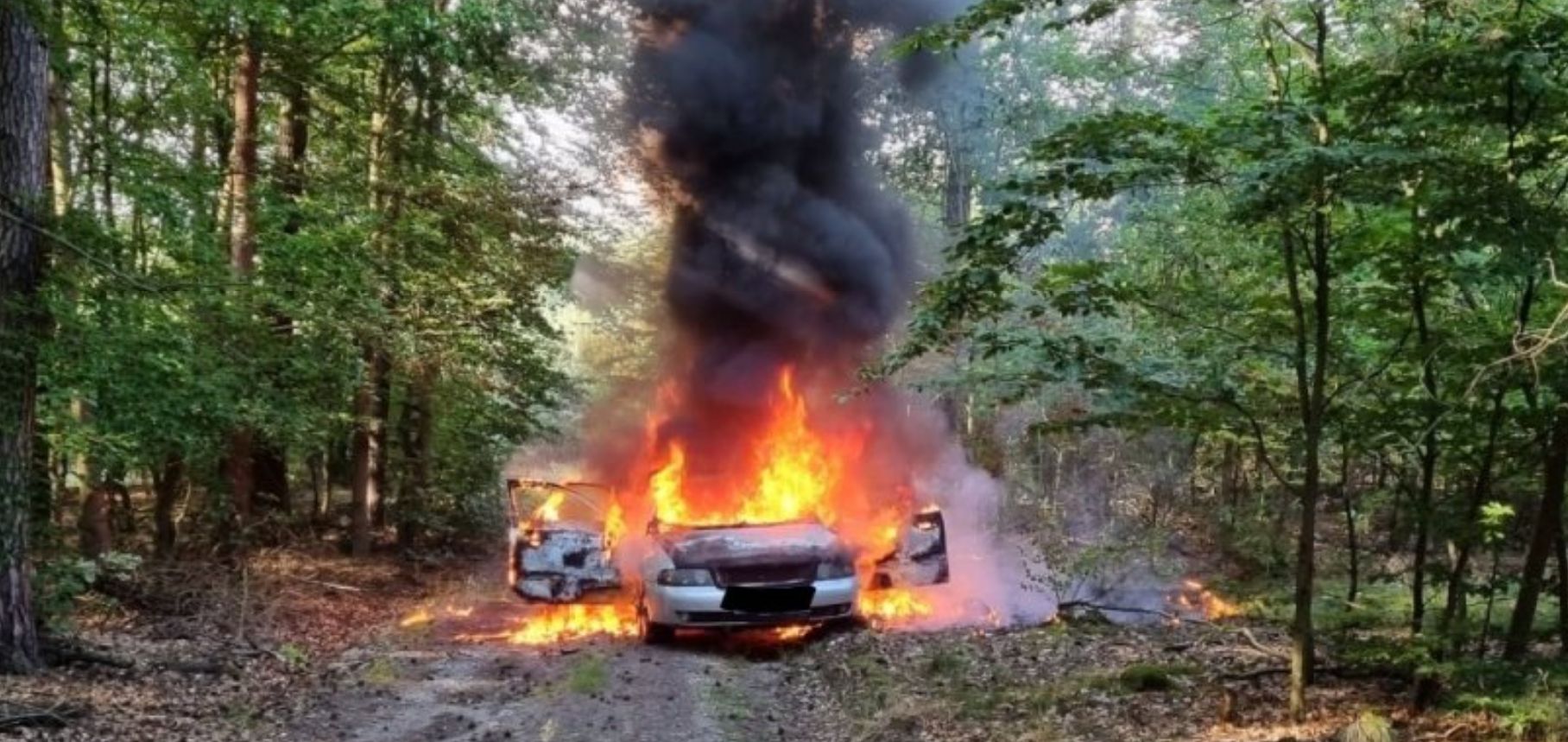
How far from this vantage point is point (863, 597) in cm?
1155

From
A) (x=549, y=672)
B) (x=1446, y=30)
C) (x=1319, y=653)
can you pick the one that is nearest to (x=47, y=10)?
(x=549, y=672)

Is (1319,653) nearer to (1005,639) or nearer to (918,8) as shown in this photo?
(1005,639)

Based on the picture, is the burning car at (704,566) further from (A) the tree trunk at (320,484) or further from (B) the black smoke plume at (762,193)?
(A) the tree trunk at (320,484)

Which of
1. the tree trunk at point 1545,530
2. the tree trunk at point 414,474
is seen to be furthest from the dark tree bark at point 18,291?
the tree trunk at point 1545,530

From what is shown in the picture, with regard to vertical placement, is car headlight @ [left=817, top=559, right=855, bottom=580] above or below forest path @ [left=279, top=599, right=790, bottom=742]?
above

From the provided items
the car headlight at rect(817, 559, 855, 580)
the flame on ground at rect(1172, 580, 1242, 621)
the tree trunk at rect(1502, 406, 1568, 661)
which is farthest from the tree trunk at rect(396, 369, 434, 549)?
the tree trunk at rect(1502, 406, 1568, 661)

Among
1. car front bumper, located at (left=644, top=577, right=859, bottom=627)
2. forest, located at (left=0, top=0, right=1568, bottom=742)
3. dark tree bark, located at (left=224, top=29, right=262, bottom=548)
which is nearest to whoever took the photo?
forest, located at (left=0, top=0, right=1568, bottom=742)

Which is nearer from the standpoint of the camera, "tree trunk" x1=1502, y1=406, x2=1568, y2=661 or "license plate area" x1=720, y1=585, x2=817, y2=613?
"tree trunk" x1=1502, y1=406, x2=1568, y2=661

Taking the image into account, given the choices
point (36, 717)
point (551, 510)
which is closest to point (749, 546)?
point (551, 510)

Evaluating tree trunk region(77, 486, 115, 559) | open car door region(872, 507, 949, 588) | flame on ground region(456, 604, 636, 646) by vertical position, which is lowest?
flame on ground region(456, 604, 636, 646)

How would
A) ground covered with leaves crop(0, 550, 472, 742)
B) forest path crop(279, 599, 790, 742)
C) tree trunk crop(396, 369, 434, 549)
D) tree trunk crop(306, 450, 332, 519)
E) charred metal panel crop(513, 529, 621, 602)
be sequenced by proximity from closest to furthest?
1. ground covered with leaves crop(0, 550, 472, 742)
2. forest path crop(279, 599, 790, 742)
3. charred metal panel crop(513, 529, 621, 602)
4. tree trunk crop(396, 369, 434, 549)
5. tree trunk crop(306, 450, 332, 519)

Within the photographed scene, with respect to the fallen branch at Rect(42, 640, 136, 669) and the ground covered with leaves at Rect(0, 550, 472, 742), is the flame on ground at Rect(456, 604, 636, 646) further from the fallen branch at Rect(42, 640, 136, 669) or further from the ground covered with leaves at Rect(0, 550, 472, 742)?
the fallen branch at Rect(42, 640, 136, 669)

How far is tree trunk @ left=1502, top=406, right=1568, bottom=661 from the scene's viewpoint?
5.67m

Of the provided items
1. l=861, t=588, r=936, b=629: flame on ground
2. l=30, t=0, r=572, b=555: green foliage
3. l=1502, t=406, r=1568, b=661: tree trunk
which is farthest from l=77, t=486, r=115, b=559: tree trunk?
l=1502, t=406, r=1568, b=661: tree trunk
